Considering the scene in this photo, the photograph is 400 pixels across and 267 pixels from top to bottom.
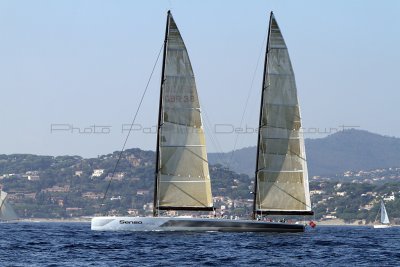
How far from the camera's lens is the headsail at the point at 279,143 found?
89312 mm

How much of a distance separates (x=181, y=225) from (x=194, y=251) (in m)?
17.2

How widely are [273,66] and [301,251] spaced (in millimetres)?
22661

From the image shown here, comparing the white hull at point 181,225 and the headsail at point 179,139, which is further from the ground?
the headsail at point 179,139

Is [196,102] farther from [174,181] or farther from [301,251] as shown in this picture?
[301,251]

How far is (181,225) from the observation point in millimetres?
86500

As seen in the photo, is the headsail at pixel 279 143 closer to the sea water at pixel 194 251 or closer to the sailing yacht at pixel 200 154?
the sailing yacht at pixel 200 154

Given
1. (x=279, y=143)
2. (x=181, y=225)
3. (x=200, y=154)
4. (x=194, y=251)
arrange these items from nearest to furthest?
(x=194, y=251) → (x=181, y=225) → (x=200, y=154) → (x=279, y=143)

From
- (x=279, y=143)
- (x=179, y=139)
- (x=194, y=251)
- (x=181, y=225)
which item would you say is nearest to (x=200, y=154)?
(x=179, y=139)

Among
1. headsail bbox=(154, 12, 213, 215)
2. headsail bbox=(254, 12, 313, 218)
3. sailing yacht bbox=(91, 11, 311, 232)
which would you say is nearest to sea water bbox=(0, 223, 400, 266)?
sailing yacht bbox=(91, 11, 311, 232)

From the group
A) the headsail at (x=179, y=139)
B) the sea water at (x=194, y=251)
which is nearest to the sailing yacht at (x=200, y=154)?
the headsail at (x=179, y=139)

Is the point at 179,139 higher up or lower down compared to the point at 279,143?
lower down

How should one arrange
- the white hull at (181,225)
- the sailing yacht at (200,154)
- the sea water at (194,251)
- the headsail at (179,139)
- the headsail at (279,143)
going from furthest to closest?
1. the headsail at (279,143)
2. the sailing yacht at (200,154)
3. the headsail at (179,139)
4. the white hull at (181,225)
5. the sea water at (194,251)

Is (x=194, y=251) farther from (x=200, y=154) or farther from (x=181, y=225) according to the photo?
(x=200, y=154)

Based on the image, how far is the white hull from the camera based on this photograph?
282 ft
